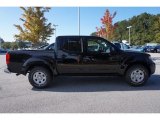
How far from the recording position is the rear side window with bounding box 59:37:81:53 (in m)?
7.95

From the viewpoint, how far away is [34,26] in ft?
77.3

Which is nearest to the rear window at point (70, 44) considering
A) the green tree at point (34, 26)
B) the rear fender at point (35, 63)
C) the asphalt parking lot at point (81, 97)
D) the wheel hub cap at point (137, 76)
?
the rear fender at point (35, 63)

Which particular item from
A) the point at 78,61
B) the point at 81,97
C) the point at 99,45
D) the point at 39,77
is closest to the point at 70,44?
the point at 78,61

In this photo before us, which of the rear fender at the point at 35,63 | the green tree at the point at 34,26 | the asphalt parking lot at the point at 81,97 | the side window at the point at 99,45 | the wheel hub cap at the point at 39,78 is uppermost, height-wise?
the green tree at the point at 34,26

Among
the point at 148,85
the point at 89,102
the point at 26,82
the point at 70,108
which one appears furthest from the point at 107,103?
the point at 26,82

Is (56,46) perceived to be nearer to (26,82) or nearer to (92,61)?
(92,61)

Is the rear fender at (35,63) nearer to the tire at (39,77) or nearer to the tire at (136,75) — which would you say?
the tire at (39,77)

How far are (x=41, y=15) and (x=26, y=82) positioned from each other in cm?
1605

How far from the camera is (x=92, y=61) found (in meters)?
7.91

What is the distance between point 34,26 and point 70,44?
16297mm

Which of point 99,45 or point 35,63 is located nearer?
point 35,63

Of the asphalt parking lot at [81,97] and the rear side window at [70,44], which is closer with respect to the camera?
the asphalt parking lot at [81,97]

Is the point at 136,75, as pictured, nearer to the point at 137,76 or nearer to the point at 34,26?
the point at 137,76

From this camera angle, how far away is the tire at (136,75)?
8016 millimetres
